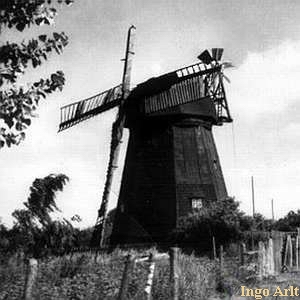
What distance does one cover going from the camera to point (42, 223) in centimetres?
781

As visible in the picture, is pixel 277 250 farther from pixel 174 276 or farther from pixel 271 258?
pixel 174 276

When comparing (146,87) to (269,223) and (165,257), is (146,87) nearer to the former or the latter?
(269,223)

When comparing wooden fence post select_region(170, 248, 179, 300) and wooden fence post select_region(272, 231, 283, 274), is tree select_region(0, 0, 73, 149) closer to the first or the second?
wooden fence post select_region(170, 248, 179, 300)

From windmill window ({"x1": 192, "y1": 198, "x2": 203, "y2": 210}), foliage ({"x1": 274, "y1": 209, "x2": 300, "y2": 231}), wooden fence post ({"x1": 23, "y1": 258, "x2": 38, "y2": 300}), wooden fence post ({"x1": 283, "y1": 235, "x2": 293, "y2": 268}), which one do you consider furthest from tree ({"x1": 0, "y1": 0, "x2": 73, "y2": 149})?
foliage ({"x1": 274, "y1": 209, "x2": 300, "y2": 231})

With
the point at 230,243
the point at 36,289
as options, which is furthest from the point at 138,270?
the point at 230,243

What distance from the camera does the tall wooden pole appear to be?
2159 centimetres

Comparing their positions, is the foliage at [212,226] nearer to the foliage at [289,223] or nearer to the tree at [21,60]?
the foliage at [289,223]

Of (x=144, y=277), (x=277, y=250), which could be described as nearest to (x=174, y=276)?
(x=144, y=277)

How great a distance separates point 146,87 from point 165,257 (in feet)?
48.2

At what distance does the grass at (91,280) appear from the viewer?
26.8 feet

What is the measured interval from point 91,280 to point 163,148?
47.6 feet

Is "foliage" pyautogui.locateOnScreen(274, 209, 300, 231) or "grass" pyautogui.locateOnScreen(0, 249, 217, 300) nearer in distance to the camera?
"grass" pyautogui.locateOnScreen(0, 249, 217, 300)

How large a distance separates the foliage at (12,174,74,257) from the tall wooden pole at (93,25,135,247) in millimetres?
13320

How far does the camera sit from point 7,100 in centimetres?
542
